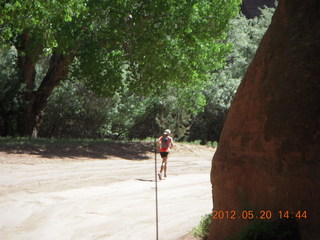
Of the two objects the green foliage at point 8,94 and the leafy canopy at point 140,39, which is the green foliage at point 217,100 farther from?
the green foliage at point 8,94

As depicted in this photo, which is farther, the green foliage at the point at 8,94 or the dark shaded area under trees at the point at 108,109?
the dark shaded area under trees at the point at 108,109

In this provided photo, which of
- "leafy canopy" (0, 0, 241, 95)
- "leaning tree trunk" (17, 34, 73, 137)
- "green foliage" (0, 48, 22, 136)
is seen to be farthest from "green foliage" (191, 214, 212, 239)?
"green foliage" (0, 48, 22, 136)

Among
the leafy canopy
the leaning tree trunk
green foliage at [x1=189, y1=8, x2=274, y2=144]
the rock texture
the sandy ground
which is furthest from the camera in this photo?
the rock texture

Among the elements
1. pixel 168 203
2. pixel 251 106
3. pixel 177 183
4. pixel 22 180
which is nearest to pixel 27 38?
pixel 22 180

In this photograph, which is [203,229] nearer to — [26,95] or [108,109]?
[26,95]

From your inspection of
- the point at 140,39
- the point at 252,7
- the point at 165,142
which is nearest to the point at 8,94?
the point at 140,39

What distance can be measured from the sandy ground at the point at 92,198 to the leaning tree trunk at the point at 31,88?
17.3 ft

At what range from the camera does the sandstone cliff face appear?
4074 mm

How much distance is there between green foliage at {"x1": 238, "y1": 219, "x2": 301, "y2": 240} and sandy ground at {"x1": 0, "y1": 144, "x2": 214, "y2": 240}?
2869mm

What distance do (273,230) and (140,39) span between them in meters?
15.8

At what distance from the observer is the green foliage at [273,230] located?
13.3 ft

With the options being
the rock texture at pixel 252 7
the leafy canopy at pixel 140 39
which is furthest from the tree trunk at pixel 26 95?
the rock texture at pixel 252 7
